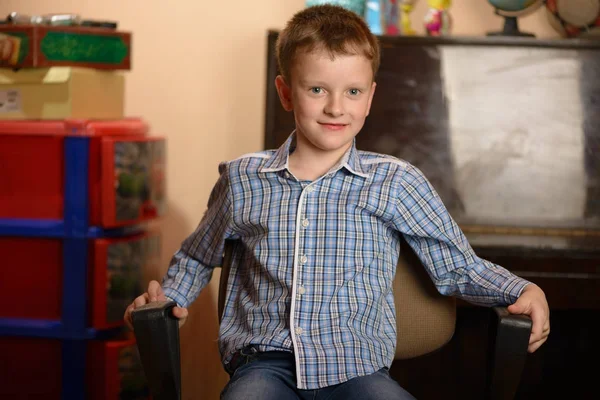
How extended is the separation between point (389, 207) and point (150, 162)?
1107 mm

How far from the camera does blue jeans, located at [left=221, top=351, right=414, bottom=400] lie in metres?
1.45

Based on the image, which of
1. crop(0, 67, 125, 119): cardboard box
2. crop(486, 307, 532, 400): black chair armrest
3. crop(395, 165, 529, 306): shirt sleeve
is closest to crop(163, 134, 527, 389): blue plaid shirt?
crop(395, 165, 529, 306): shirt sleeve

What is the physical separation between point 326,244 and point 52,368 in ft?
3.81

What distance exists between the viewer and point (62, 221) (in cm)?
235

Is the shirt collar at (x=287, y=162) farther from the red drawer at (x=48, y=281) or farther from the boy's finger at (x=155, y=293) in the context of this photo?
the red drawer at (x=48, y=281)

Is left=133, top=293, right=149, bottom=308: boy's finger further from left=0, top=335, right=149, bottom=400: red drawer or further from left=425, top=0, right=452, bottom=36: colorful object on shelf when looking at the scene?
left=425, top=0, right=452, bottom=36: colorful object on shelf

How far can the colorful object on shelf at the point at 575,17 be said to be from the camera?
2.44m

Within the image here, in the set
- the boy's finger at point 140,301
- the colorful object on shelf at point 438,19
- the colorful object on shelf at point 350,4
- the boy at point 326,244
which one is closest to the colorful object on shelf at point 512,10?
the colorful object on shelf at point 438,19

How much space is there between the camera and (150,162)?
99.4 inches

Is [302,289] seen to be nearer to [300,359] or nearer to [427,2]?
[300,359]

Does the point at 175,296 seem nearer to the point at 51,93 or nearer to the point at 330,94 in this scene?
the point at 330,94

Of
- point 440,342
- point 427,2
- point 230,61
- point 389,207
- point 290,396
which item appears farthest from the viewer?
point 230,61

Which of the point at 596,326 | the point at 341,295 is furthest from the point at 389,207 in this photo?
the point at 596,326

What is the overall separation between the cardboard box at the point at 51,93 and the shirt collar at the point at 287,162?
87 centimetres
